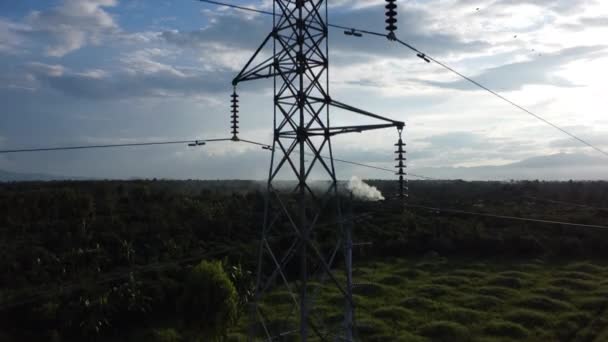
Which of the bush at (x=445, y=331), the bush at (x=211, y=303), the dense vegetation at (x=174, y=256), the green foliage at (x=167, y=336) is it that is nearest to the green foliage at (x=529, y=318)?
the dense vegetation at (x=174, y=256)

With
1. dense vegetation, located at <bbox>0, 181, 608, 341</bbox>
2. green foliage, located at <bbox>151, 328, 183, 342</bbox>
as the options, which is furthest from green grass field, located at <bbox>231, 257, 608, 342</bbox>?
green foliage, located at <bbox>151, 328, 183, 342</bbox>

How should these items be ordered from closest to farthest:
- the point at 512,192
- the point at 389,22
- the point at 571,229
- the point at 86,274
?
the point at 389,22 < the point at 86,274 < the point at 571,229 < the point at 512,192

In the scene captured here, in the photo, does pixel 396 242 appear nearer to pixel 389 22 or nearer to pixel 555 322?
pixel 555 322

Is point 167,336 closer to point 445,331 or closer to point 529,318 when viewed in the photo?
point 445,331

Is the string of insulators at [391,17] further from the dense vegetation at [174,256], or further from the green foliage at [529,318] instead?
the green foliage at [529,318]

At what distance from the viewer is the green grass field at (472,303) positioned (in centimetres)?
2958

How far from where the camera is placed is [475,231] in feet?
183

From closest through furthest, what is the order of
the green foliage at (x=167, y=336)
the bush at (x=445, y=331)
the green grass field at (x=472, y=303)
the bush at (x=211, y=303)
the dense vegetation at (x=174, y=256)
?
the bush at (x=445, y=331), the green grass field at (x=472, y=303), the bush at (x=211, y=303), the green foliage at (x=167, y=336), the dense vegetation at (x=174, y=256)

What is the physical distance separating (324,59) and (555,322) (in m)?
23.9

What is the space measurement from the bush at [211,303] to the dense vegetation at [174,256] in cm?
8

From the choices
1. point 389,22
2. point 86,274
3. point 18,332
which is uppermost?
point 389,22

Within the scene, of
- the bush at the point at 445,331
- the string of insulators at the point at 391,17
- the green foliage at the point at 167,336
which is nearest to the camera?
the string of insulators at the point at 391,17

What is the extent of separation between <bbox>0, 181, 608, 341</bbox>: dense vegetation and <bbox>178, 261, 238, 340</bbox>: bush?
0.08 m

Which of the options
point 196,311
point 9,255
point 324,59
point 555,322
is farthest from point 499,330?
point 9,255
